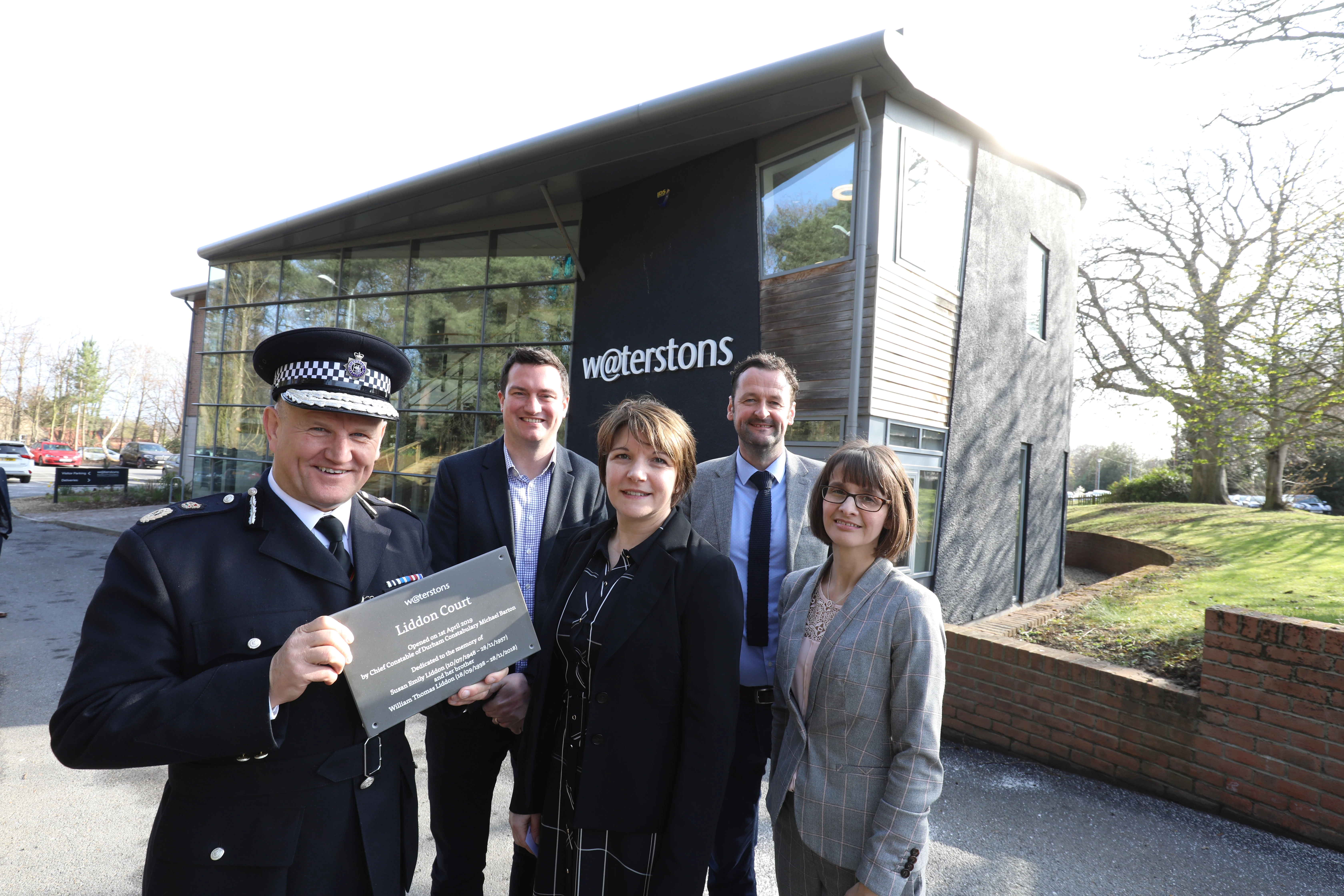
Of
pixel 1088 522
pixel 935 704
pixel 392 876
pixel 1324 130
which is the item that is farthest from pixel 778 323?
pixel 1088 522

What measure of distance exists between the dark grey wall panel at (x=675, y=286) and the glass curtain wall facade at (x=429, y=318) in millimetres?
797

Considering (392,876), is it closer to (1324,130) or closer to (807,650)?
(807,650)

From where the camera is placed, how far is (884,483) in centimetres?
199

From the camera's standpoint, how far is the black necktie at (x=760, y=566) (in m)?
2.58

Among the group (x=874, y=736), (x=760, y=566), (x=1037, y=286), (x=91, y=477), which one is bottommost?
(x=91, y=477)

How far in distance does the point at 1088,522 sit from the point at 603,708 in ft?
54.6

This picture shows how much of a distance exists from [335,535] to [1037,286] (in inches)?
424

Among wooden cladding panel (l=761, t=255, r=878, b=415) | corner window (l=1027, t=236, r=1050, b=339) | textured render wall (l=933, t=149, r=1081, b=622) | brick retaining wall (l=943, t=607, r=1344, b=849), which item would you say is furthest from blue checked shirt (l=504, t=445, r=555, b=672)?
corner window (l=1027, t=236, r=1050, b=339)

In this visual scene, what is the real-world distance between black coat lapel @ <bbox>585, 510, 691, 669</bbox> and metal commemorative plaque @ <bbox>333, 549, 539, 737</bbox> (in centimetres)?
21

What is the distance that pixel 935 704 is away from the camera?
69.8 inches

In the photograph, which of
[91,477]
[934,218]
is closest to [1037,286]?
[934,218]

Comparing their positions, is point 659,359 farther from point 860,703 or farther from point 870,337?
point 860,703

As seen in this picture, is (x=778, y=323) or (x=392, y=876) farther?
(x=778, y=323)

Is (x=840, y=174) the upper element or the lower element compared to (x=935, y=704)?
upper
